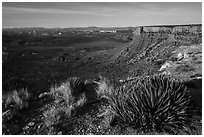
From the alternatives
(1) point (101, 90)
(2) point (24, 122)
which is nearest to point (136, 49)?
(1) point (101, 90)

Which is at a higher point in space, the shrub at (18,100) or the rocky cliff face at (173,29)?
the rocky cliff face at (173,29)

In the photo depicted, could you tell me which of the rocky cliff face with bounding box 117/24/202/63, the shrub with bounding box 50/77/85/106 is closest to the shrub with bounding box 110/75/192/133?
the shrub with bounding box 50/77/85/106

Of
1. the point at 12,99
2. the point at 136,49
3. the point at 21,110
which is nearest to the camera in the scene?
the point at 21,110

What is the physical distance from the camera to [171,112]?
15.0ft

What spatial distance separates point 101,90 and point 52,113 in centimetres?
169

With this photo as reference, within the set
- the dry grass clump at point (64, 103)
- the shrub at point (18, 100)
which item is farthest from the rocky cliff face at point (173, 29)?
the shrub at point (18, 100)

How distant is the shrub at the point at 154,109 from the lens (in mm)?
4543

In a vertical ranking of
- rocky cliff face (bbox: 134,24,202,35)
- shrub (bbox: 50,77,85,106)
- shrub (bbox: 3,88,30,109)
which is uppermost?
rocky cliff face (bbox: 134,24,202,35)

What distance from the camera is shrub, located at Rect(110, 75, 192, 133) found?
4.54 meters

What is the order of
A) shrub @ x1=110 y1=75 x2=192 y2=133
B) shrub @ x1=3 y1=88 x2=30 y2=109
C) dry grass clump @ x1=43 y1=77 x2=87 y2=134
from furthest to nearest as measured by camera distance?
shrub @ x1=3 y1=88 x2=30 y2=109
dry grass clump @ x1=43 y1=77 x2=87 y2=134
shrub @ x1=110 y1=75 x2=192 y2=133

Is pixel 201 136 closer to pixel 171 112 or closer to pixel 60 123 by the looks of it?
pixel 171 112

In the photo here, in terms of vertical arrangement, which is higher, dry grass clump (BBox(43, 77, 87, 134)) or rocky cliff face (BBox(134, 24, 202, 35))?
rocky cliff face (BBox(134, 24, 202, 35))

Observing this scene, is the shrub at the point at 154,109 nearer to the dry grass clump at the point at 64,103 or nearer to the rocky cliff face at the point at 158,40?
the dry grass clump at the point at 64,103

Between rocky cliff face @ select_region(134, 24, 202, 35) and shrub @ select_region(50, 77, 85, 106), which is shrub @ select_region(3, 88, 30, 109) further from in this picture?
rocky cliff face @ select_region(134, 24, 202, 35)
